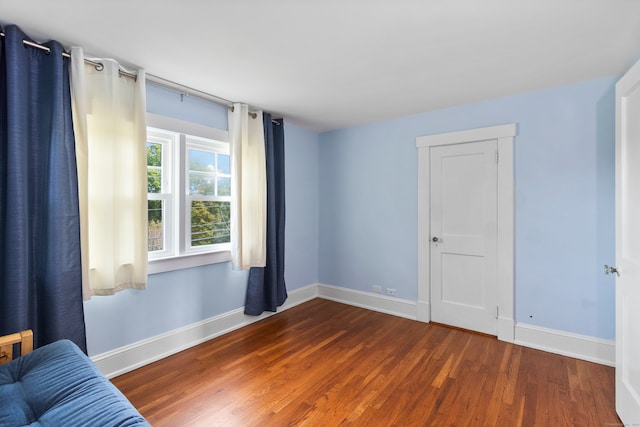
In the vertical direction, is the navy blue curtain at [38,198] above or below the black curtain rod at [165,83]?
below

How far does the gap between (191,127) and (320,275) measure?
8.50ft

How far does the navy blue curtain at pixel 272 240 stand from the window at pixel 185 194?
0.48 m

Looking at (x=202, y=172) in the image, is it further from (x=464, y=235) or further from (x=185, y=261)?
(x=464, y=235)

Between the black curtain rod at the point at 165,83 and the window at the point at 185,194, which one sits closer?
the black curtain rod at the point at 165,83

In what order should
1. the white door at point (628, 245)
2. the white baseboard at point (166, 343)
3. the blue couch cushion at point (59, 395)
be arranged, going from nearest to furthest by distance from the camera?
the blue couch cushion at point (59, 395), the white door at point (628, 245), the white baseboard at point (166, 343)

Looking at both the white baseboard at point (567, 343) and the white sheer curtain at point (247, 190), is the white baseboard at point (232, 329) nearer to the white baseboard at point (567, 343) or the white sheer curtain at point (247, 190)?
the white baseboard at point (567, 343)

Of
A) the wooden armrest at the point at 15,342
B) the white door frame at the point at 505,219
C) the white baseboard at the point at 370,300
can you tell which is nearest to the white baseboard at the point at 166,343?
the wooden armrest at the point at 15,342

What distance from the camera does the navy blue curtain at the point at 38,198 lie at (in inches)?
69.9

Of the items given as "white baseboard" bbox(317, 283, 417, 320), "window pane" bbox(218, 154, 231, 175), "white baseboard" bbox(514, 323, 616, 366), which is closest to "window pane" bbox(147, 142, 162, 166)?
"window pane" bbox(218, 154, 231, 175)

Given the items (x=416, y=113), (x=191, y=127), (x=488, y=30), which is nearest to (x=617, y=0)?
(x=488, y=30)

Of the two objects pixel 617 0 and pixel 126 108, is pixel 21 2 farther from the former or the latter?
pixel 617 0

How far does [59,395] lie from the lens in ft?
4.10

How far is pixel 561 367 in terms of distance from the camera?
246 cm

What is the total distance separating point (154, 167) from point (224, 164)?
0.70 meters
